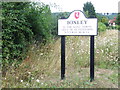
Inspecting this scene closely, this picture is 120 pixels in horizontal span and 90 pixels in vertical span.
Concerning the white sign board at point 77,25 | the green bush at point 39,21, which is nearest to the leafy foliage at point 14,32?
the green bush at point 39,21

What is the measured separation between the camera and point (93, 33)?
147 inches

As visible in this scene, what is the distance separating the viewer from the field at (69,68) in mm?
3449

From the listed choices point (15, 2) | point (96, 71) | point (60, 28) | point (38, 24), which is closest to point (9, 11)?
point (15, 2)

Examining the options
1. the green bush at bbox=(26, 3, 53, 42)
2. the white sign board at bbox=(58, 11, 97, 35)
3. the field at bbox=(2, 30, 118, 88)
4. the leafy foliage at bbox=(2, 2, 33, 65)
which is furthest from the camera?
the green bush at bbox=(26, 3, 53, 42)

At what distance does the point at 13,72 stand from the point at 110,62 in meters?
2.70

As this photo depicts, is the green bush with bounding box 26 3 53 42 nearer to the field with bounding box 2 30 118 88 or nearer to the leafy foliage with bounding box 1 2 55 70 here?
the leafy foliage with bounding box 1 2 55 70

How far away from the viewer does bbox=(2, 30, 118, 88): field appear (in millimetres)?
3449

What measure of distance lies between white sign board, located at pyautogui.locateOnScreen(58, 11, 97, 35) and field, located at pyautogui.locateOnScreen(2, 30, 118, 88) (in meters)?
0.98

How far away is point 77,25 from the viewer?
3818 millimetres

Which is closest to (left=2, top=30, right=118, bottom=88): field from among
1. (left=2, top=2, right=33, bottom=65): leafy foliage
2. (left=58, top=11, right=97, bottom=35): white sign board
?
(left=2, top=2, right=33, bottom=65): leafy foliage

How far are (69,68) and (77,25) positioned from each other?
1.24m

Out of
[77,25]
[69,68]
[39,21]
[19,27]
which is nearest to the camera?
[77,25]

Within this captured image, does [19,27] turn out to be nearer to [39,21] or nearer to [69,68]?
[39,21]

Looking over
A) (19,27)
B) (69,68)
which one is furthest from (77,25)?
(19,27)
